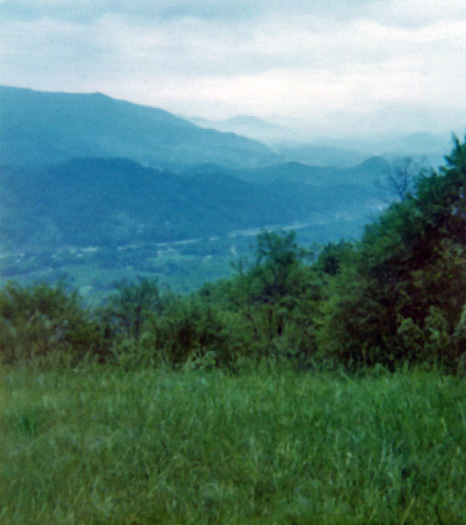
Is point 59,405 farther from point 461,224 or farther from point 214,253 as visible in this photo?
point 214,253

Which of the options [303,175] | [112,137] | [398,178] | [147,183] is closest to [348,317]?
[398,178]

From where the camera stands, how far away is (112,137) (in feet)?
46.2

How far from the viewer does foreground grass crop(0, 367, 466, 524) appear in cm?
235

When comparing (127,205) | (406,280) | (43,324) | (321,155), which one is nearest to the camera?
(406,280)

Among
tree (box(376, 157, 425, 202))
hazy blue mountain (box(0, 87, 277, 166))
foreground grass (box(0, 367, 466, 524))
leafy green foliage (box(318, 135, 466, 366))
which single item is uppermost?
hazy blue mountain (box(0, 87, 277, 166))

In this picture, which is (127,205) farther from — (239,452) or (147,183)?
(239,452)

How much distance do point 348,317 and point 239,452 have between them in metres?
2.33

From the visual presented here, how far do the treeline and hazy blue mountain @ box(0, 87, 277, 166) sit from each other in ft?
14.5

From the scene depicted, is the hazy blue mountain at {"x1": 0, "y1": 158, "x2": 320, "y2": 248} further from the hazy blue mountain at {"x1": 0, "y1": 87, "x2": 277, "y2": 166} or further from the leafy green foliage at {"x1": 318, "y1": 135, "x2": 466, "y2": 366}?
the leafy green foliage at {"x1": 318, "y1": 135, "x2": 466, "y2": 366}

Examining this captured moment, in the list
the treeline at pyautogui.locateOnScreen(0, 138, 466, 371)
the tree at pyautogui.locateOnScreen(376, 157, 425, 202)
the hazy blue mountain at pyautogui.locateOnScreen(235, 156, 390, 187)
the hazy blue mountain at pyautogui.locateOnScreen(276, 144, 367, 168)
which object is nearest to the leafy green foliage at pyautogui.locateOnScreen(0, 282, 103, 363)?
the treeline at pyautogui.locateOnScreen(0, 138, 466, 371)

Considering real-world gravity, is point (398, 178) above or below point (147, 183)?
below

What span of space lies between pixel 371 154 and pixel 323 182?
4680 millimetres

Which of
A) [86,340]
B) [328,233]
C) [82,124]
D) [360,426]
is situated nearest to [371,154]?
[328,233]

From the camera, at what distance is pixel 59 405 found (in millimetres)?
3471
